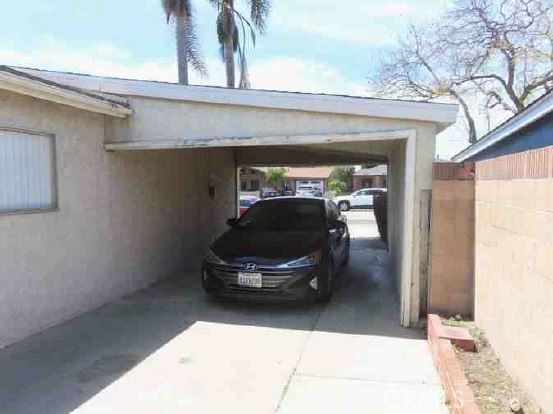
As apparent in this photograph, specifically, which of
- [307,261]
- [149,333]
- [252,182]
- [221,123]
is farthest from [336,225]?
[252,182]

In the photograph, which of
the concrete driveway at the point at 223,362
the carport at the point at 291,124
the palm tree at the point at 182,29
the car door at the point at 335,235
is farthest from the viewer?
the palm tree at the point at 182,29

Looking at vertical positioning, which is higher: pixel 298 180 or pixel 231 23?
pixel 231 23

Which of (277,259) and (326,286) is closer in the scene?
(277,259)

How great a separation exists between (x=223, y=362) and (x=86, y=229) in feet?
9.38

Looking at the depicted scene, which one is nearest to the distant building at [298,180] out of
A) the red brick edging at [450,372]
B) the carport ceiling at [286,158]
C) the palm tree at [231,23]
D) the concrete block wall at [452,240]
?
the palm tree at [231,23]

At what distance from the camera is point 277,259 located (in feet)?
22.0

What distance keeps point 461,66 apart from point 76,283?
22639mm

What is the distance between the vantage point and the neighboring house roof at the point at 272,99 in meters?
5.73

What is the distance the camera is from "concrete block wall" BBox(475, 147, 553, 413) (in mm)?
3062

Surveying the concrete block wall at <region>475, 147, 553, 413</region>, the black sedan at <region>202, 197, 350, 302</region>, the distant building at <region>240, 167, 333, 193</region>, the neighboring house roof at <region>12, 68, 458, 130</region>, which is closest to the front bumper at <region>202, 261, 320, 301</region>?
the black sedan at <region>202, 197, 350, 302</region>

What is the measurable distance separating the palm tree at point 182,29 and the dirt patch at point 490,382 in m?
15.3

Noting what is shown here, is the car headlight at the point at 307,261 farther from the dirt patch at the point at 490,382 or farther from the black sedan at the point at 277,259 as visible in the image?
the dirt patch at the point at 490,382

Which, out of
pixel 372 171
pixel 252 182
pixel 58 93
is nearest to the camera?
pixel 58 93

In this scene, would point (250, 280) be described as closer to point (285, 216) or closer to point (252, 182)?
point (285, 216)
